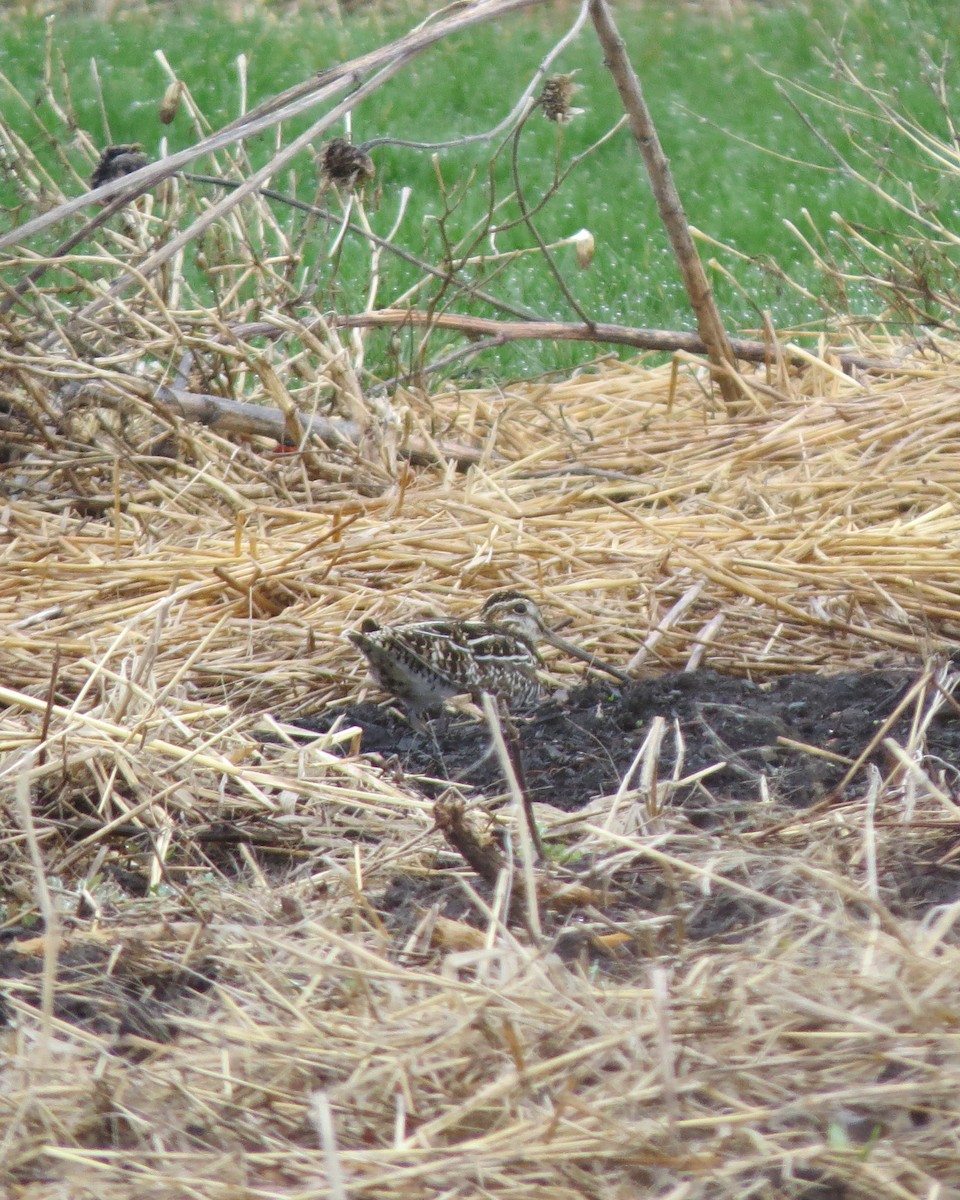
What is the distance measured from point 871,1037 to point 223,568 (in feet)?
9.18

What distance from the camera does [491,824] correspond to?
2777 millimetres

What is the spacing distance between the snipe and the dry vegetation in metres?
0.16

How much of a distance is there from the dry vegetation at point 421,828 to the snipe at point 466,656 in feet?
0.53

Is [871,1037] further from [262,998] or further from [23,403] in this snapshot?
[23,403]

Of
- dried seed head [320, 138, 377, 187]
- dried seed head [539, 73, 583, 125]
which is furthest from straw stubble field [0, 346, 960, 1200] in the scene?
dried seed head [539, 73, 583, 125]

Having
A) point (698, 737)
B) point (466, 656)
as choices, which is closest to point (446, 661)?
point (466, 656)

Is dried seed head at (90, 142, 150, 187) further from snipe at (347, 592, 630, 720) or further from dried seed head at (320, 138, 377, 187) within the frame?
snipe at (347, 592, 630, 720)

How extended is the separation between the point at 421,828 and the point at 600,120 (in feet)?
28.2

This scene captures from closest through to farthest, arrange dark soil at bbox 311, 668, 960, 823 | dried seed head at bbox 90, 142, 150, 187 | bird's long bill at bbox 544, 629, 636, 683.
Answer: dark soil at bbox 311, 668, 960, 823, bird's long bill at bbox 544, 629, 636, 683, dried seed head at bbox 90, 142, 150, 187

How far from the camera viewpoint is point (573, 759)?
127 inches

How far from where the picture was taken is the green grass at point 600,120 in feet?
25.4

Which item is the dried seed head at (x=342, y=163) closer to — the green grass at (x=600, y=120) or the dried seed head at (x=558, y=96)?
the dried seed head at (x=558, y=96)

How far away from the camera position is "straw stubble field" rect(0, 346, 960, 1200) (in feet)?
5.92

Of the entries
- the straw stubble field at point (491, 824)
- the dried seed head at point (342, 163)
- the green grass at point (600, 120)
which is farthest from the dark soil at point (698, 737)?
the green grass at point (600, 120)
